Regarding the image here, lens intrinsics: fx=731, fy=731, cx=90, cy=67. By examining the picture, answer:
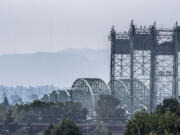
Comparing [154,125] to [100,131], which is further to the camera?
[100,131]

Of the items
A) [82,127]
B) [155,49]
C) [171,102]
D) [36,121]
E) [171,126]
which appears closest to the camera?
[171,126]

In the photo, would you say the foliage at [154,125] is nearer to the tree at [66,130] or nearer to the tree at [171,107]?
the tree at [171,107]

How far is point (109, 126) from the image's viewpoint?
172m

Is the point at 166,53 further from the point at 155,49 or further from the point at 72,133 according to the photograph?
the point at 72,133

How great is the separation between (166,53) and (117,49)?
12.7 metres

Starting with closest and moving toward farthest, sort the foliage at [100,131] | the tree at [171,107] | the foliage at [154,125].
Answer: the foliage at [154,125] → the tree at [171,107] → the foliage at [100,131]

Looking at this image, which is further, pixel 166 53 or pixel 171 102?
pixel 166 53

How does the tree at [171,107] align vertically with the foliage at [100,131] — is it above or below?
above

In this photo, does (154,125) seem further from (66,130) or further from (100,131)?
(100,131)

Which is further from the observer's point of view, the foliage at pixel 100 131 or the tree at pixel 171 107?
the foliage at pixel 100 131

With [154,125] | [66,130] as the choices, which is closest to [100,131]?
[66,130]

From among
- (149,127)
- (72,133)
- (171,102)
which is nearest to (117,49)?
(171,102)

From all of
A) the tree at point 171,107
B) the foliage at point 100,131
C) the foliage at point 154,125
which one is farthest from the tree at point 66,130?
the foliage at point 100,131

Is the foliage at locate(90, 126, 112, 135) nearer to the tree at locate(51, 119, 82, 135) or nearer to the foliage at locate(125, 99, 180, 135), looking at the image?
the tree at locate(51, 119, 82, 135)
